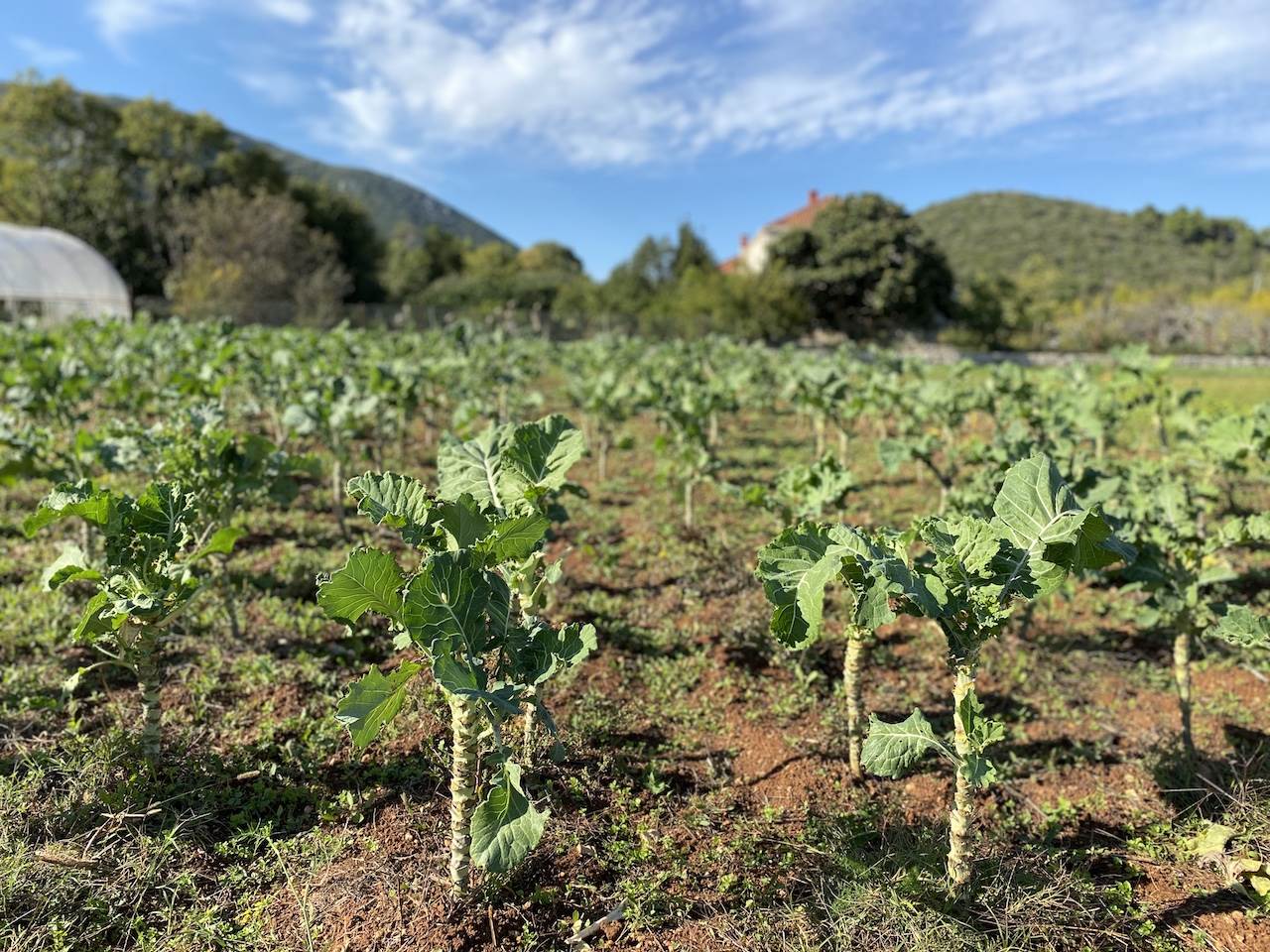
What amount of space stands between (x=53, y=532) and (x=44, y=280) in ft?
86.1

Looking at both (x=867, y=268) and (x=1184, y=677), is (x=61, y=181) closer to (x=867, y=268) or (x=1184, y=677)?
(x=867, y=268)

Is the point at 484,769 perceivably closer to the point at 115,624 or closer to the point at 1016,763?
the point at 115,624

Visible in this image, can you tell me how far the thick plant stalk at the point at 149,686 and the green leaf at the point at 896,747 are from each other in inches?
105

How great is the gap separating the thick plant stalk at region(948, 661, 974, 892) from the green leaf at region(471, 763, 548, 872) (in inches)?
52.3

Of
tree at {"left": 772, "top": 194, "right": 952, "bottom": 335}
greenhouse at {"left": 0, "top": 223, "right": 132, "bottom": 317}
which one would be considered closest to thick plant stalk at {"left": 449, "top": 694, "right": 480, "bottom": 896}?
greenhouse at {"left": 0, "top": 223, "right": 132, "bottom": 317}

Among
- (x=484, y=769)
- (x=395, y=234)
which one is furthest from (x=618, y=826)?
(x=395, y=234)

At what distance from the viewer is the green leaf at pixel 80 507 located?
103 inches

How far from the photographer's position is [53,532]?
5680mm

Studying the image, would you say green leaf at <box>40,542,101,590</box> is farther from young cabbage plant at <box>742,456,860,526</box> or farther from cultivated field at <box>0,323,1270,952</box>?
young cabbage plant at <box>742,456,860,526</box>

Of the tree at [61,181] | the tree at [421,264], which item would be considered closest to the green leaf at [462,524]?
the tree at [61,181]

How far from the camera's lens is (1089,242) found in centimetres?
7556

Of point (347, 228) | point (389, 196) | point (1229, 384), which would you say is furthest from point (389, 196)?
point (1229, 384)

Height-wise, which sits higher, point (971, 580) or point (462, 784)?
point (971, 580)

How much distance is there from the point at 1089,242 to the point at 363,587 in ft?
302
